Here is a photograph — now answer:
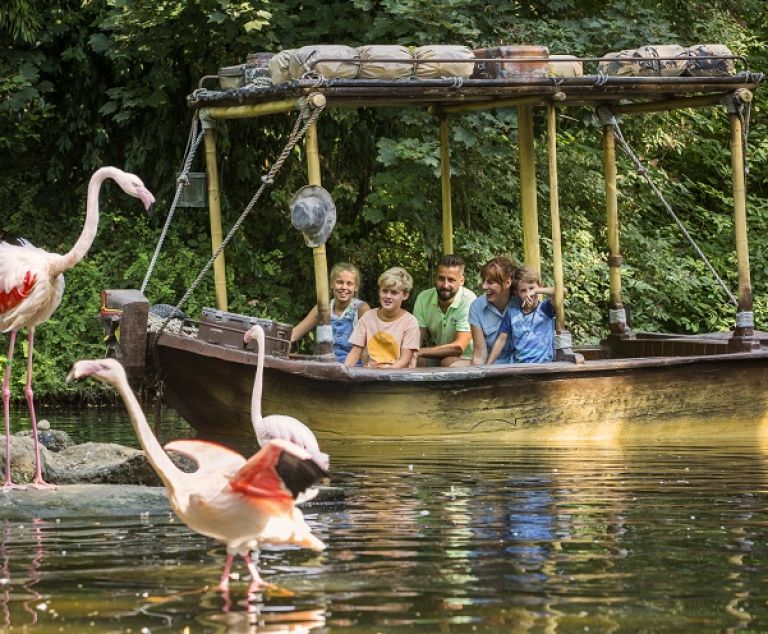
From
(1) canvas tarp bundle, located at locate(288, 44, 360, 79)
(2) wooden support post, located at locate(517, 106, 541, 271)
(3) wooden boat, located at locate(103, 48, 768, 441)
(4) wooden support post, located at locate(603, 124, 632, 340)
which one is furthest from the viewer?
(4) wooden support post, located at locate(603, 124, 632, 340)

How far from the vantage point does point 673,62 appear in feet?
42.8

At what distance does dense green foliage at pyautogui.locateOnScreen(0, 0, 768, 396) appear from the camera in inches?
665

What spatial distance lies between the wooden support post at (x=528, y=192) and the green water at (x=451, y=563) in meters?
3.01

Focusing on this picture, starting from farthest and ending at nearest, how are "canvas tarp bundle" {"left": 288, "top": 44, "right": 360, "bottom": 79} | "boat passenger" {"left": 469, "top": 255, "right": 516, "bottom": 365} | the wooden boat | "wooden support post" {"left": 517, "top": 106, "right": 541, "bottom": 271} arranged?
"wooden support post" {"left": 517, "top": 106, "right": 541, "bottom": 271} → "boat passenger" {"left": 469, "top": 255, "right": 516, "bottom": 365} → the wooden boat → "canvas tarp bundle" {"left": 288, "top": 44, "right": 360, "bottom": 79}

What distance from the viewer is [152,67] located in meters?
17.9

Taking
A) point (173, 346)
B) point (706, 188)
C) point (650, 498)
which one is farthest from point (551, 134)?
point (706, 188)

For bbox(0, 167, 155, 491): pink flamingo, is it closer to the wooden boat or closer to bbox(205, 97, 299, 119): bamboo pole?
the wooden boat

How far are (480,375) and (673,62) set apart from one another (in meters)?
2.92

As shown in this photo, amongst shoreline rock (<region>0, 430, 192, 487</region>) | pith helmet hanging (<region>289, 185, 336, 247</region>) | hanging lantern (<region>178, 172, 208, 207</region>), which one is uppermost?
hanging lantern (<region>178, 172, 208, 207</region>)

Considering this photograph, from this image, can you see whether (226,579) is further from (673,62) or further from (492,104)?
(673,62)

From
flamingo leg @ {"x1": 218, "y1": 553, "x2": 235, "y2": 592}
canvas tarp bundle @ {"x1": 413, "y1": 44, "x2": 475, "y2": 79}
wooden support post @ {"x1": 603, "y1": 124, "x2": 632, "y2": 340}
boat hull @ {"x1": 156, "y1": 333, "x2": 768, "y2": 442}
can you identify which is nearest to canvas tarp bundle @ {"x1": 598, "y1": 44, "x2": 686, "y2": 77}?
canvas tarp bundle @ {"x1": 413, "y1": 44, "x2": 475, "y2": 79}

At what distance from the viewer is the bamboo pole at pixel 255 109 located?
12.2 meters

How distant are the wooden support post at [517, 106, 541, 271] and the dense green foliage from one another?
2566 millimetres

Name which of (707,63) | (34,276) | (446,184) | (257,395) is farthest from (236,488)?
(446,184)
